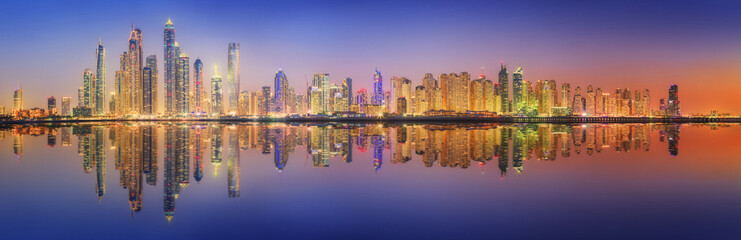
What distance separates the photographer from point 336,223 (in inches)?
513

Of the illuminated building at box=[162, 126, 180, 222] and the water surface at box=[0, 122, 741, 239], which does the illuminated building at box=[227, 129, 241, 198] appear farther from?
the illuminated building at box=[162, 126, 180, 222]

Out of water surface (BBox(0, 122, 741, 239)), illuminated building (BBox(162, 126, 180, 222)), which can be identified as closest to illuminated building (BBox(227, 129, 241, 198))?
water surface (BBox(0, 122, 741, 239))

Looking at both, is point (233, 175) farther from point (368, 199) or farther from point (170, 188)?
point (368, 199)

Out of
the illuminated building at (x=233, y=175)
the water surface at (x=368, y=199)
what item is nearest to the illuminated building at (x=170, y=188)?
the water surface at (x=368, y=199)

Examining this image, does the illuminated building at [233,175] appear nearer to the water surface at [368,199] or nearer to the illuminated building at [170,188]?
the water surface at [368,199]

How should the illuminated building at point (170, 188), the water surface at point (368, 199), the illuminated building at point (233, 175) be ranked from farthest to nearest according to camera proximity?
the illuminated building at point (233, 175)
the illuminated building at point (170, 188)
the water surface at point (368, 199)

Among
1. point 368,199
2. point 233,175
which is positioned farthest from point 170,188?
point 368,199

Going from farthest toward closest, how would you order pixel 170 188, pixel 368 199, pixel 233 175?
1. pixel 233 175
2. pixel 170 188
3. pixel 368 199

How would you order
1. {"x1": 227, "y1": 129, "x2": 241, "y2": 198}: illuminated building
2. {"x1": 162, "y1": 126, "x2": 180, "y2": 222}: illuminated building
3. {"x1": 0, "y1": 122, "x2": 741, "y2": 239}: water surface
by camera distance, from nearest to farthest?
{"x1": 0, "y1": 122, "x2": 741, "y2": 239}: water surface
{"x1": 162, "y1": 126, "x2": 180, "y2": 222}: illuminated building
{"x1": 227, "y1": 129, "x2": 241, "y2": 198}: illuminated building

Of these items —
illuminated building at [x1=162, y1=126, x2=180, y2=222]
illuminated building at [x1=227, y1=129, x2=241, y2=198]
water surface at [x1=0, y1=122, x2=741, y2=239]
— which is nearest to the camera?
water surface at [x1=0, y1=122, x2=741, y2=239]

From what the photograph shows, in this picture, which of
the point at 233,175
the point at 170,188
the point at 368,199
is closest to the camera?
the point at 368,199

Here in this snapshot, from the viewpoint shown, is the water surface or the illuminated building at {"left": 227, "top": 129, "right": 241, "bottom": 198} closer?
the water surface

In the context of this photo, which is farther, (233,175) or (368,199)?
(233,175)

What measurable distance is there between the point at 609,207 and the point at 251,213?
12.5 metres
